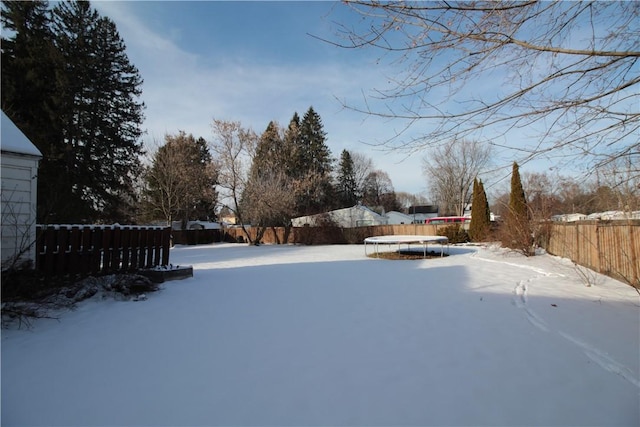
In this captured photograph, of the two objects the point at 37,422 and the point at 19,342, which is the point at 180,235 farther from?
the point at 37,422

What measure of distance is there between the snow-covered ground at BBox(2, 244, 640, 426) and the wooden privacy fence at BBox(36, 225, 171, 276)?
1.42 meters

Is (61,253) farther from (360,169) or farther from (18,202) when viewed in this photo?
(360,169)

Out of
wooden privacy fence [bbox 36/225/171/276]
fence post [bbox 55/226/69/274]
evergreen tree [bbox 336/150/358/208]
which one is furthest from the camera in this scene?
evergreen tree [bbox 336/150/358/208]

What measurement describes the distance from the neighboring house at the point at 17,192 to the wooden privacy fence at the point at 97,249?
0.82 feet

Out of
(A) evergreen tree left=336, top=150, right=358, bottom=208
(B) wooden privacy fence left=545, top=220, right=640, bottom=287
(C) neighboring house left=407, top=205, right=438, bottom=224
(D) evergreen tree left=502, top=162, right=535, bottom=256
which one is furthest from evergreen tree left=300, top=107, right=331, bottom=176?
(B) wooden privacy fence left=545, top=220, right=640, bottom=287

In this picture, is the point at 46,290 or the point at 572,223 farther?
the point at 572,223

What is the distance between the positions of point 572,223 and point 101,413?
12.5 meters

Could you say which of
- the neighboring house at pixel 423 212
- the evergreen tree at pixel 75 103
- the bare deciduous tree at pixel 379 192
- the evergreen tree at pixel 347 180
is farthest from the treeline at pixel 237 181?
the neighboring house at pixel 423 212

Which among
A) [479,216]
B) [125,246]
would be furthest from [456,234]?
[125,246]

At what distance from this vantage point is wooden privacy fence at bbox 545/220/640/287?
21.9 ft

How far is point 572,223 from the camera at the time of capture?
34.4ft

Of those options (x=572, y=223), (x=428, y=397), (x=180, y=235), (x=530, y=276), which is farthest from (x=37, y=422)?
(x=180, y=235)

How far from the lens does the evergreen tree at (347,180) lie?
4841 cm

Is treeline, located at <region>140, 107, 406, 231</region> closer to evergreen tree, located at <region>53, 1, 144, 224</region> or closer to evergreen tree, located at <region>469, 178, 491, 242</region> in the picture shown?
evergreen tree, located at <region>53, 1, 144, 224</region>
